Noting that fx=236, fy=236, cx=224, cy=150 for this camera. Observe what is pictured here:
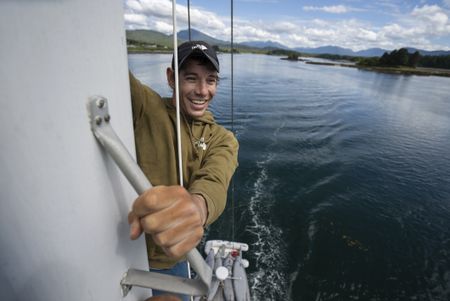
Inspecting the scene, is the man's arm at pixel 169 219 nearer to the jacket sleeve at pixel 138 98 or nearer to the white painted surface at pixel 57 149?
the white painted surface at pixel 57 149

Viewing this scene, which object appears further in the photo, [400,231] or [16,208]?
[400,231]

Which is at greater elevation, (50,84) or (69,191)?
(50,84)

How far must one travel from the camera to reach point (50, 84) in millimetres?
450

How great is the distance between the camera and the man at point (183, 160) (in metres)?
0.60

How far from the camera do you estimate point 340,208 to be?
8.22 metres

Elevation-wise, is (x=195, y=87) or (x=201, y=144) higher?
(x=195, y=87)

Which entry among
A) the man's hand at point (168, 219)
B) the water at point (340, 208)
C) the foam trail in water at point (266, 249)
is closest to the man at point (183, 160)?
the man's hand at point (168, 219)

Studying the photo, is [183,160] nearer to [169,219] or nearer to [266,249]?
[169,219]

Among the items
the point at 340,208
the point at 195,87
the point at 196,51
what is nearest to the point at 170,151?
the point at 195,87

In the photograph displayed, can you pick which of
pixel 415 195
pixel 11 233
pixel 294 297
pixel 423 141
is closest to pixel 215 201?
pixel 11 233

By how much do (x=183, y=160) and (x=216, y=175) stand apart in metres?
0.26

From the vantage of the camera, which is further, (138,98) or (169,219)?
(138,98)

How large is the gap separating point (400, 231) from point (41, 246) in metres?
9.62

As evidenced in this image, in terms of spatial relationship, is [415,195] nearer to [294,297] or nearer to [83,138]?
[294,297]
